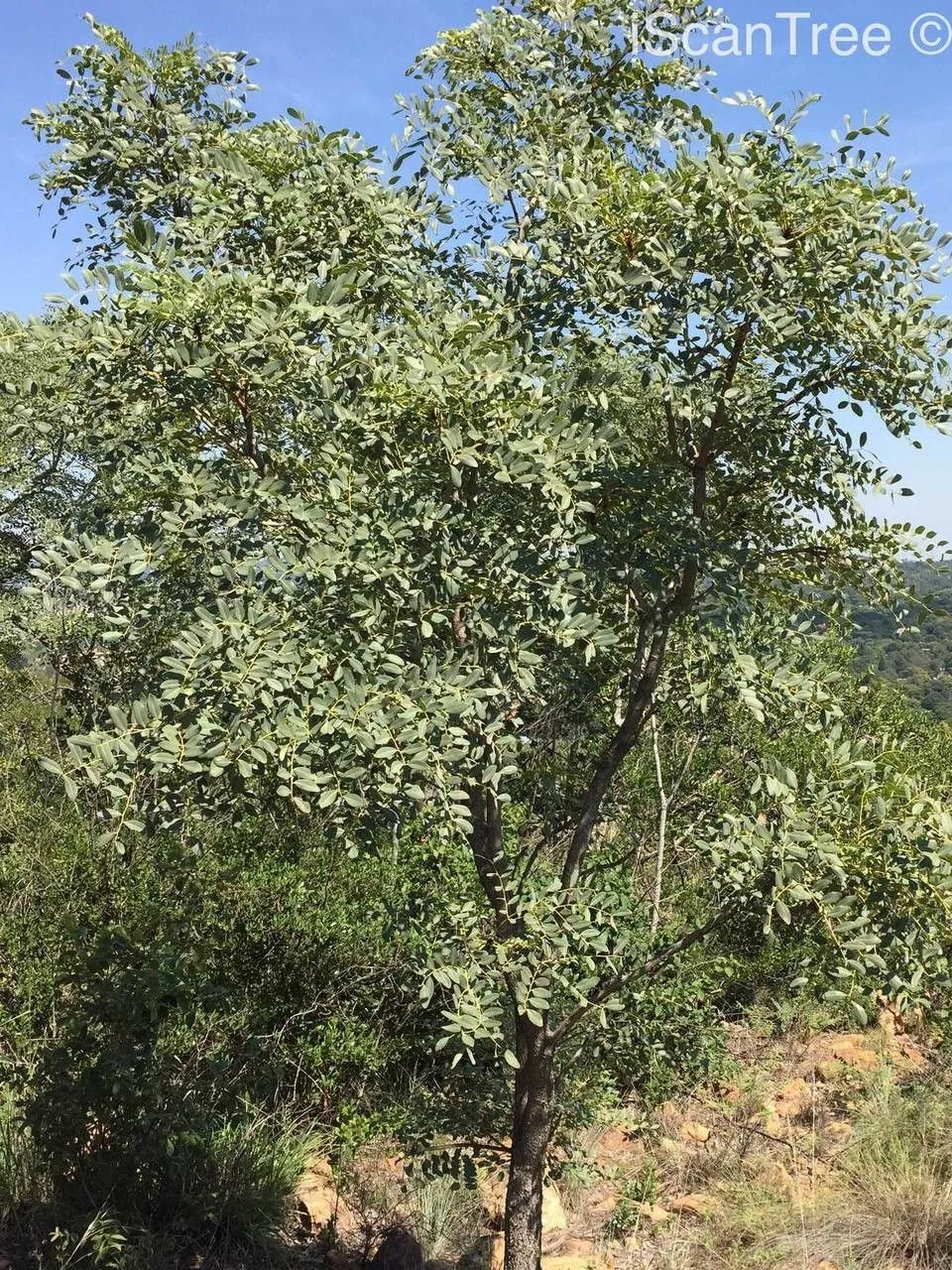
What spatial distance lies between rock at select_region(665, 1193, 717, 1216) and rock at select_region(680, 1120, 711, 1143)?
33.5 inches

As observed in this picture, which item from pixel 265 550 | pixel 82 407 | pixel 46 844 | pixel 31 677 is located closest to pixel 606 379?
pixel 265 550

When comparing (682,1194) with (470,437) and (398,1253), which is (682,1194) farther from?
(470,437)

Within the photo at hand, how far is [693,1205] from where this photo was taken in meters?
5.54

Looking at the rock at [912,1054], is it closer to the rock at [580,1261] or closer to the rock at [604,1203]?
the rock at [604,1203]

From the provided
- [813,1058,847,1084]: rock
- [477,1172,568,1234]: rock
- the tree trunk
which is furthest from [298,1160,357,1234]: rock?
[813,1058,847,1084]: rock

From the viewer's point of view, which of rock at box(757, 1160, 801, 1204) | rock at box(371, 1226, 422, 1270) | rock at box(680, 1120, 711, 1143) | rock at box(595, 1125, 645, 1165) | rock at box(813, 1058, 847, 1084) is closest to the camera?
rock at box(371, 1226, 422, 1270)

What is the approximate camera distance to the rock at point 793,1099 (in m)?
6.75

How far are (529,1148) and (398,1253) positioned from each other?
131 centimetres

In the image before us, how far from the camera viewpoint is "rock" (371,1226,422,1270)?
4.75 metres

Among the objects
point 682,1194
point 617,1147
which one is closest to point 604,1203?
point 682,1194

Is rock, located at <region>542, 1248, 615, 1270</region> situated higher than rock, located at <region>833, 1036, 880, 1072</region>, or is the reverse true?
rock, located at <region>833, 1036, 880, 1072</region>

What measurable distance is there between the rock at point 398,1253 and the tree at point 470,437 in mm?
1696

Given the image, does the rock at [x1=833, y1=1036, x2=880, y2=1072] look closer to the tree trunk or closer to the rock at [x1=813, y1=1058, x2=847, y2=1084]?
the rock at [x1=813, y1=1058, x2=847, y2=1084]

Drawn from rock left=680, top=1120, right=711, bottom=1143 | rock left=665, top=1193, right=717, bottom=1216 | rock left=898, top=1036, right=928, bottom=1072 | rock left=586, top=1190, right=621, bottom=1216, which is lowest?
rock left=586, top=1190, right=621, bottom=1216
